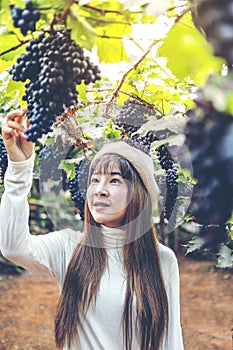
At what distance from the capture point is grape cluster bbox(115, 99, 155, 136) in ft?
5.30

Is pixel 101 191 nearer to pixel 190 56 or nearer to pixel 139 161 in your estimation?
pixel 139 161

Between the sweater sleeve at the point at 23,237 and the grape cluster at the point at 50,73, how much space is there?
0.66 ft

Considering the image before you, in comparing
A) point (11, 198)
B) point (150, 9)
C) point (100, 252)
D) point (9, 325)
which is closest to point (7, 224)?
point (11, 198)

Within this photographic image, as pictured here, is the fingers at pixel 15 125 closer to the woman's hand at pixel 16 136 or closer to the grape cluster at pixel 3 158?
the woman's hand at pixel 16 136

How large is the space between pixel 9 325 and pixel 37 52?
4235 millimetres

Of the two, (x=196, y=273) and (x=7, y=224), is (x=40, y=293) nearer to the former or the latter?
(x=196, y=273)

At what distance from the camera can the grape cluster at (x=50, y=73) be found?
3.18 feet

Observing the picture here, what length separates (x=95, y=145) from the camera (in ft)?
5.81

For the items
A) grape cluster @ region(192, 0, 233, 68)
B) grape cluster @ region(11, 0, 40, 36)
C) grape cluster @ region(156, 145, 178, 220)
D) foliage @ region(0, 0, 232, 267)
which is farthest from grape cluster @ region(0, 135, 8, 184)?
grape cluster @ region(192, 0, 233, 68)

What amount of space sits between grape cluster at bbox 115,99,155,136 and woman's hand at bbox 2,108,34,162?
0.46 meters

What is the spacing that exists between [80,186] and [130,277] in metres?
0.35

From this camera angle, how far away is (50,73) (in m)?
0.97

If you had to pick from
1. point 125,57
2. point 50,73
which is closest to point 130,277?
point 125,57

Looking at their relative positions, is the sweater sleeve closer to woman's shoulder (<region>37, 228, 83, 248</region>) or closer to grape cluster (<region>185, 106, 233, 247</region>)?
woman's shoulder (<region>37, 228, 83, 248</region>)
